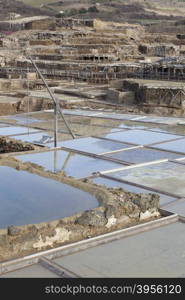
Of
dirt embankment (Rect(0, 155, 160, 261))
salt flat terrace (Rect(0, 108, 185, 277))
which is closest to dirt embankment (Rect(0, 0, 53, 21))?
salt flat terrace (Rect(0, 108, 185, 277))

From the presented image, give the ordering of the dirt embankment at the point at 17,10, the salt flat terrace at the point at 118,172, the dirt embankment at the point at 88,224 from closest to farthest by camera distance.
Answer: the salt flat terrace at the point at 118,172, the dirt embankment at the point at 88,224, the dirt embankment at the point at 17,10

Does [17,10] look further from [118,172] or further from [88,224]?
[88,224]

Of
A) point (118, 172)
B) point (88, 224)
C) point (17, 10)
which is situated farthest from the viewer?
point (17, 10)

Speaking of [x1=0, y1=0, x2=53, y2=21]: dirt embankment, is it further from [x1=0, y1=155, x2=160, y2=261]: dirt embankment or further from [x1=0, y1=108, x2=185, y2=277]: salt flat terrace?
[x1=0, y1=155, x2=160, y2=261]: dirt embankment

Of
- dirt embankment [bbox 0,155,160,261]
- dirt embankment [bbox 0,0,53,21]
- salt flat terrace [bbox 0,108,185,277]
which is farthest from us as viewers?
dirt embankment [bbox 0,0,53,21]

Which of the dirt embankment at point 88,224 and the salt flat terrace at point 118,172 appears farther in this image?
the dirt embankment at point 88,224

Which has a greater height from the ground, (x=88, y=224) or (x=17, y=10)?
(x=17, y=10)

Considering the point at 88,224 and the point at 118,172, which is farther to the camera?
the point at 118,172

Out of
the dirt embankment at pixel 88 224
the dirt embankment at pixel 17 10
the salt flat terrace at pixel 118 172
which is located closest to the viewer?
the salt flat terrace at pixel 118 172

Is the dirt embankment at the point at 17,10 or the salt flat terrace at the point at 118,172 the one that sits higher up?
the dirt embankment at the point at 17,10

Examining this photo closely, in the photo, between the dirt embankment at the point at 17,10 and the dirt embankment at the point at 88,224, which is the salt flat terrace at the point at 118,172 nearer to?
the dirt embankment at the point at 88,224

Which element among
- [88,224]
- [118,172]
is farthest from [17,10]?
[88,224]

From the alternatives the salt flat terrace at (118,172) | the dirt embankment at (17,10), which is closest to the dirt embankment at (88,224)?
the salt flat terrace at (118,172)

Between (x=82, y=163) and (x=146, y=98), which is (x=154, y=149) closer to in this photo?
(x=82, y=163)
